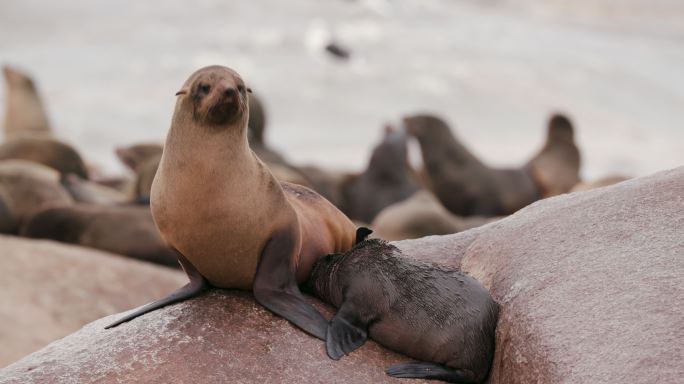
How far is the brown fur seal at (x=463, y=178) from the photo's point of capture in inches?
448

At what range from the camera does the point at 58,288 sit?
255 inches

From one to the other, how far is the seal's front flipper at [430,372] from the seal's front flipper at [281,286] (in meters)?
0.32

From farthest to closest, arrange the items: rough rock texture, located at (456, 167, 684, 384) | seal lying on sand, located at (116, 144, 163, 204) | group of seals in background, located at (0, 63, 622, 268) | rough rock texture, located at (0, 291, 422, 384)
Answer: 1. group of seals in background, located at (0, 63, 622, 268)
2. seal lying on sand, located at (116, 144, 163, 204)
3. rough rock texture, located at (0, 291, 422, 384)
4. rough rock texture, located at (456, 167, 684, 384)

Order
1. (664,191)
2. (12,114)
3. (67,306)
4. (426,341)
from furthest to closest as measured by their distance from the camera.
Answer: (12,114) → (67,306) → (664,191) → (426,341)

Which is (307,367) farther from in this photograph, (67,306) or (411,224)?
(411,224)

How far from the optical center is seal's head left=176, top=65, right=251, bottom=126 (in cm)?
349

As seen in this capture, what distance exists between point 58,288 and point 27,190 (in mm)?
2789

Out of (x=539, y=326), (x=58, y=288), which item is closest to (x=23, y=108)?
(x=58, y=288)

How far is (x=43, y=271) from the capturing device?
6535 mm

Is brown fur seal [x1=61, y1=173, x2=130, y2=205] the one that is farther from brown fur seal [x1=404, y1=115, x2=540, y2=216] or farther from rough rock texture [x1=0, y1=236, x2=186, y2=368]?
brown fur seal [x1=404, y1=115, x2=540, y2=216]

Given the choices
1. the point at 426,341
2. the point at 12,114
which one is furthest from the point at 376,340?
the point at 12,114

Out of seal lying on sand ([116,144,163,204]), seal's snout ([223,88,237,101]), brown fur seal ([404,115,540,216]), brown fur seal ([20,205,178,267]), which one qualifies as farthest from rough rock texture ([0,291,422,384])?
brown fur seal ([404,115,540,216])

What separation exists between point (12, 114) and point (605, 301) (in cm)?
1174

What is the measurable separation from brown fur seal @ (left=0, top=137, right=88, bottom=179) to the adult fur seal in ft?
23.8
